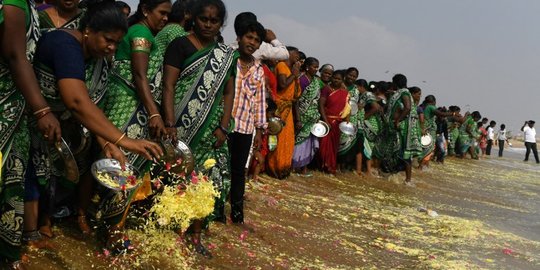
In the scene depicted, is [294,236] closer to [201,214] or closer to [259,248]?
[259,248]

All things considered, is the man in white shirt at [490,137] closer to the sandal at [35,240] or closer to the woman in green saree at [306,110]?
the woman in green saree at [306,110]

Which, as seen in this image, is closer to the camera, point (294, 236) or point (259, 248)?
→ point (259, 248)

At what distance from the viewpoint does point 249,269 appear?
433cm

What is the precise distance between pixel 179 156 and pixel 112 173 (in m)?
0.65

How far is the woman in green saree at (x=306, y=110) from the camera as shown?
9422 millimetres

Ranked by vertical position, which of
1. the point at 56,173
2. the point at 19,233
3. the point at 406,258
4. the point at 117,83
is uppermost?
the point at 117,83

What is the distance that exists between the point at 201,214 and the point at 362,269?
1840 millimetres

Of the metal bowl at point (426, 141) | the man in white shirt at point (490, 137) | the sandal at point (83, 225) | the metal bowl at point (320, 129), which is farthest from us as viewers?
the man in white shirt at point (490, 137)

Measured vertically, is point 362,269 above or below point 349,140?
below

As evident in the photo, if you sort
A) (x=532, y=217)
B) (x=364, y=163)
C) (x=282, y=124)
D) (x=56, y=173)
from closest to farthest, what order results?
(x=56, y=173)
(x=282, y=124)
(x=532, y=217)
(x=364, y=163)

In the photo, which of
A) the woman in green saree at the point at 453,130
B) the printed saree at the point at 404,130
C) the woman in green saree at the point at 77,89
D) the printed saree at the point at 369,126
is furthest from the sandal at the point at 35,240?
the woman in green saree at the point at 453,130

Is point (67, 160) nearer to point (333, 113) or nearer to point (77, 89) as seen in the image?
point (77, 89)

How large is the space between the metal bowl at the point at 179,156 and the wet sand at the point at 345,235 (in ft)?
1.64

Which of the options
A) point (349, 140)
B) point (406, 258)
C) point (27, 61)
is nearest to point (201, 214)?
point (27, 61)
